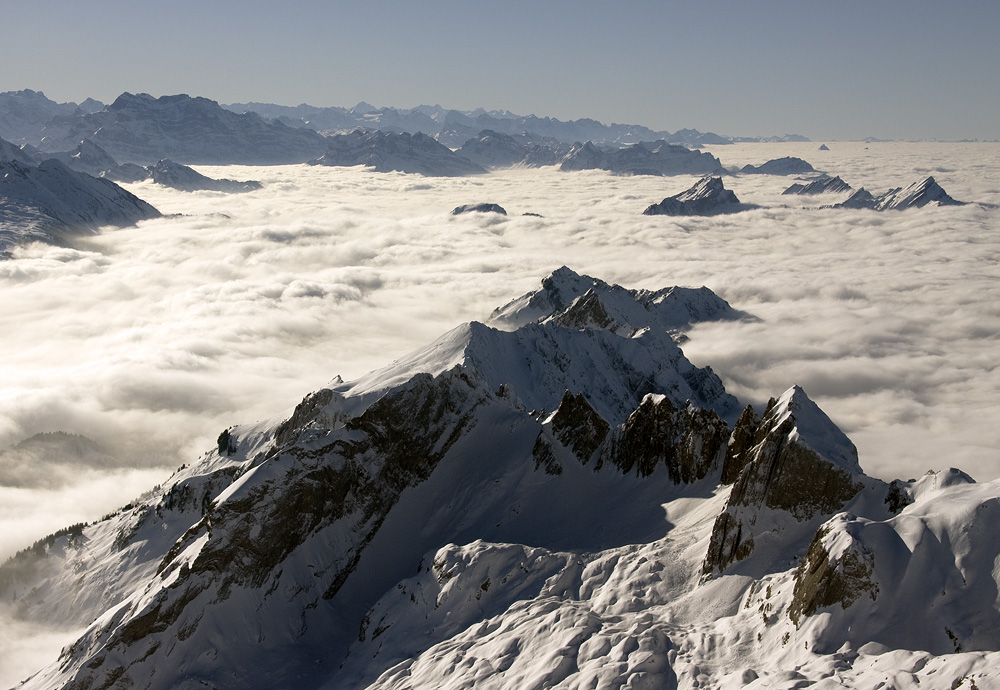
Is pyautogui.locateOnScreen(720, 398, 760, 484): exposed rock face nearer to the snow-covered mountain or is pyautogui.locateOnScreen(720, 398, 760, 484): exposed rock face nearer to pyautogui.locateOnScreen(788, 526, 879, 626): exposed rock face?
the snow-covered mountain

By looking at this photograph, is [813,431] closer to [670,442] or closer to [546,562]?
[670,442]

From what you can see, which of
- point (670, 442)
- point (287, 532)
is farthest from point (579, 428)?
point (287, 532)

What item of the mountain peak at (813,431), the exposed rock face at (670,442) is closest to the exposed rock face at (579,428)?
the exposed rock face at (670,442)

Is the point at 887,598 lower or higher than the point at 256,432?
higher

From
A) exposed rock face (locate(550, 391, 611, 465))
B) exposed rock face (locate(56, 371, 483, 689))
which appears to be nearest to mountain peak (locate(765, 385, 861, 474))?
exposed rock face (locate(550, 391, 611, 465))

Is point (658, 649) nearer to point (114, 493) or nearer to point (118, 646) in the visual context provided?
point (118, 646)

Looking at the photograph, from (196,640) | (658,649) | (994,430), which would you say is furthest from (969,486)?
(994,430)

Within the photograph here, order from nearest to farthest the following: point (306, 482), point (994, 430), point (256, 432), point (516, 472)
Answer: point (306, 482)
point (516, 472)
point (256, 432)
point (994, 430)

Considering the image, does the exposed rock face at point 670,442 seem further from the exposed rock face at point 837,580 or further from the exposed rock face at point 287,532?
the exposed rock face at point 837,580
